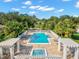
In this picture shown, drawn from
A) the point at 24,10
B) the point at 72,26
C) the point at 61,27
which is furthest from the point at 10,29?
the point at 24,10

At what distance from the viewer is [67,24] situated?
23453 mm

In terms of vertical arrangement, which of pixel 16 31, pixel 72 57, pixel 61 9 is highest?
pixel 61 9

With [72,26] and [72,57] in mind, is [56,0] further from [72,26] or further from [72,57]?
[72,57]

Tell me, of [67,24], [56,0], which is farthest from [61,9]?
[67,24]

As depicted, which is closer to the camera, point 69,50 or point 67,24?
point 69,50

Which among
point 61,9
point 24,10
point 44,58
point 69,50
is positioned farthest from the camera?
point 24,10

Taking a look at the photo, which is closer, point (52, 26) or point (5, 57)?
point (5, 57)

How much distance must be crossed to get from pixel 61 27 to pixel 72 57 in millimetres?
11738

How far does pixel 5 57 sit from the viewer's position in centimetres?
1181

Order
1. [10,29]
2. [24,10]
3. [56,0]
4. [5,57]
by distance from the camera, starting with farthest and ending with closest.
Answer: [24,10]
[56,0]
[10,29]
[5,57]

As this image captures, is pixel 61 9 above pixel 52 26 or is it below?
above

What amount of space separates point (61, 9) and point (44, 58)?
54684mm

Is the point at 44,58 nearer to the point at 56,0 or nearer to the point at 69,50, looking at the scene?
the point at 69,50

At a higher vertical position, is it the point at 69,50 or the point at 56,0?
the point at 56,0
